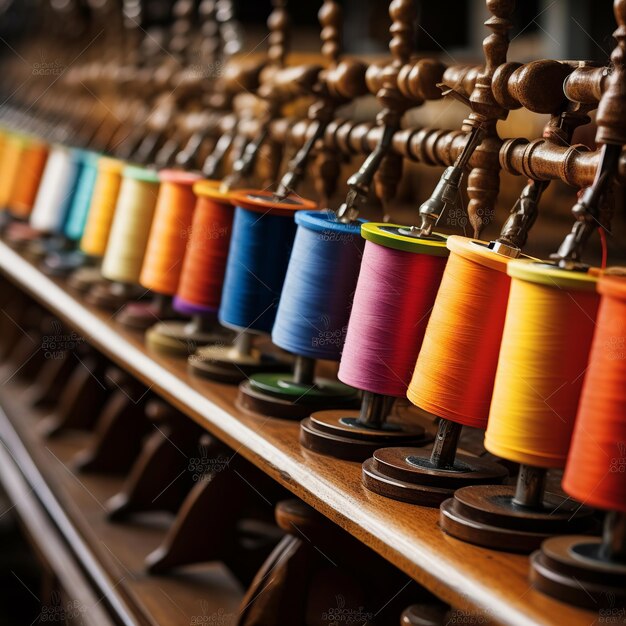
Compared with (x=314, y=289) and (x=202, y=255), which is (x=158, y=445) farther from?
(x=314, y=289)

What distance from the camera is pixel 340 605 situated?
131 centimetres

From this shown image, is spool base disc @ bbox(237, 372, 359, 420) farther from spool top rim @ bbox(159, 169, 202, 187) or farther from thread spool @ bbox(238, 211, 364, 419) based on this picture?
spool top rim @ bbox(159, 169, 202, 187)

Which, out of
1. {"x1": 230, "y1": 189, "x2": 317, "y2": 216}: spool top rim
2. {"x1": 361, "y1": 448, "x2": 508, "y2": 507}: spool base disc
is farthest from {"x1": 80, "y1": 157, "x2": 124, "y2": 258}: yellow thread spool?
{"x1": 361, "y1": 448, "x2": 508, "y2": 507}: spool base disc

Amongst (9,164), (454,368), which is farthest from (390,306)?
(9,164)

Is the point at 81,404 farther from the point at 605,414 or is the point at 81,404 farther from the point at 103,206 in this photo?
the point at 605,414

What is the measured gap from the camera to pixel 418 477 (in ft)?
3.28

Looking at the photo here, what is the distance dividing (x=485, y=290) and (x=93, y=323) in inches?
46.2

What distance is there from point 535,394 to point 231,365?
701mm

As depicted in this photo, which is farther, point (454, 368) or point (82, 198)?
point (82, 198)

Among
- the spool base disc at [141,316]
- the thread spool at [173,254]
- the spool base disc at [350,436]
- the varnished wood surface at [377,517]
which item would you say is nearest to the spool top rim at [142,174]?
the thread spool at [173,254]

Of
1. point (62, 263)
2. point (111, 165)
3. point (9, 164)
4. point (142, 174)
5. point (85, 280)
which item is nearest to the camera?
point (142, 174)

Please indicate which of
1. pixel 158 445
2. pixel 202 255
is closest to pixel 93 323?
pixel 158 445

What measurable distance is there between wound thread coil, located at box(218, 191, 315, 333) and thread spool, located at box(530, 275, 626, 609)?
63 cm

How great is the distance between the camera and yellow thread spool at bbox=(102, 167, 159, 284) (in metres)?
1.82
